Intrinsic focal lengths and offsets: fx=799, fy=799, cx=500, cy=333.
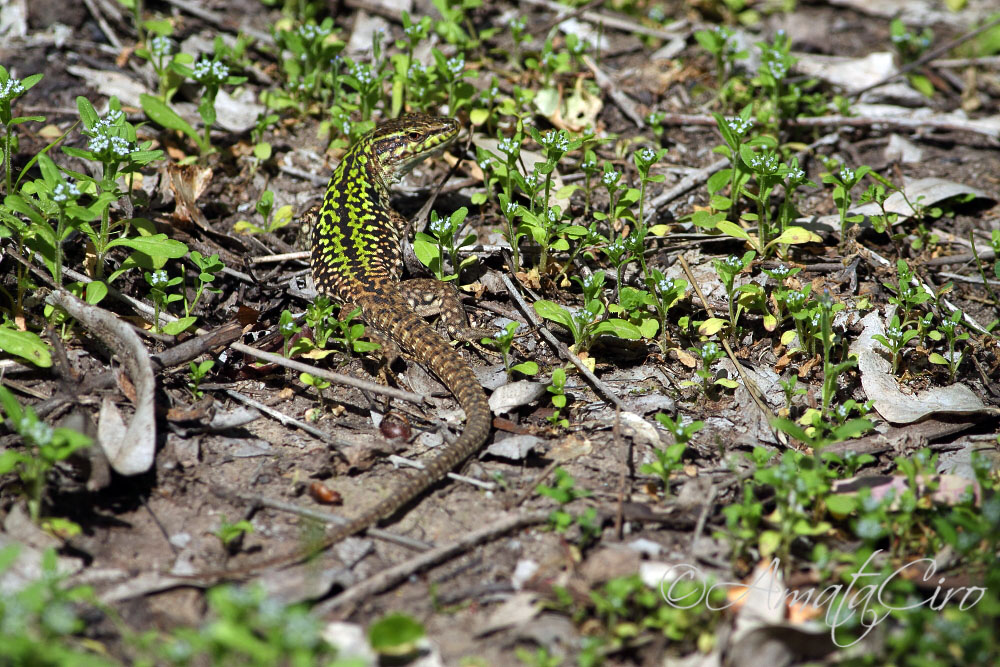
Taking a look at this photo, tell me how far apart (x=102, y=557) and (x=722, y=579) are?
12.6 ft

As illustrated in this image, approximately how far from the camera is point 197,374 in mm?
6078

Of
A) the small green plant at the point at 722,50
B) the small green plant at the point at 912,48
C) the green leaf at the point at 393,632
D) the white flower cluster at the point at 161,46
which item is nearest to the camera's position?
the green leaf at the point at 393,632

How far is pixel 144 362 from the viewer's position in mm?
5887

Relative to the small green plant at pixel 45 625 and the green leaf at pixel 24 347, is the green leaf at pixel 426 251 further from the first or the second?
the small green plant at pixel 45 625

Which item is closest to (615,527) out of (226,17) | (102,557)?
(102,557)

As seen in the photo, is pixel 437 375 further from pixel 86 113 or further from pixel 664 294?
pixel 86 113

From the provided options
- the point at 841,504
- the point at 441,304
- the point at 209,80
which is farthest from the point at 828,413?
the point at 209,80

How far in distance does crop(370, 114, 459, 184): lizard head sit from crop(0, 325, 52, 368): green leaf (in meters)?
3.58

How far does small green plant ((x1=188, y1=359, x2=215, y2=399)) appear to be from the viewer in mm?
6012

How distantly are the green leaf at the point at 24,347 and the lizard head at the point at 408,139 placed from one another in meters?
3.58

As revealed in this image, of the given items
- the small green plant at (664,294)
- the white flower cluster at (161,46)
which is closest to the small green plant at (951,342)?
the small green plant at (664,294)

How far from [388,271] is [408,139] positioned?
147 cm

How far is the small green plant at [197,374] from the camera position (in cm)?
601

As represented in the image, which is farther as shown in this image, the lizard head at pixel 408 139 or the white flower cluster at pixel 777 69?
the white flower cluster at pixel 777 69
